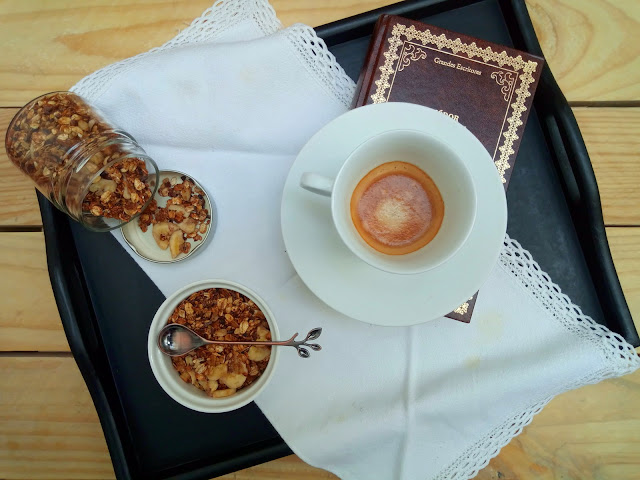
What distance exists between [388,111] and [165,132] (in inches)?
20.1

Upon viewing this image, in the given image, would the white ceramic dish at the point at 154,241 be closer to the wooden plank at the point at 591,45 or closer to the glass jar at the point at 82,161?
the glass jar at the point at 82,161

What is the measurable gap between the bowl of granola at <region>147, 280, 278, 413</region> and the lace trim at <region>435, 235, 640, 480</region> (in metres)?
0.51

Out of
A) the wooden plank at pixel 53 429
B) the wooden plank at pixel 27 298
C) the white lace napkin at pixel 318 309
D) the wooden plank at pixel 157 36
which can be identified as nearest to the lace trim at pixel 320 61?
the white lace napkin at pixel 318 309

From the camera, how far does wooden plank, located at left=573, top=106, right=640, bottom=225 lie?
44.2 inches

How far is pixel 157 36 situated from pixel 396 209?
731 mm

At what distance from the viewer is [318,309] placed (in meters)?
1.01

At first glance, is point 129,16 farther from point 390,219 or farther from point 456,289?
point 456,289

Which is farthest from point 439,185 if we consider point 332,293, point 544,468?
point 544,468

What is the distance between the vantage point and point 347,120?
0.92m

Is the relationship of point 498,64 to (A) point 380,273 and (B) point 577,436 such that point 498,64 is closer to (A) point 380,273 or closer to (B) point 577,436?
(A) point 380,273

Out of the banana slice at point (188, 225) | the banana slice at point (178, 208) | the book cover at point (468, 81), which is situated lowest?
the banana slice at point (188, 225)

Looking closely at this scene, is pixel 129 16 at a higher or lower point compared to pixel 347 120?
higher

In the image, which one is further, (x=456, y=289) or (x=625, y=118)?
(x=625, y=118)

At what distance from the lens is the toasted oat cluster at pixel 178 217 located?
3.20ft
